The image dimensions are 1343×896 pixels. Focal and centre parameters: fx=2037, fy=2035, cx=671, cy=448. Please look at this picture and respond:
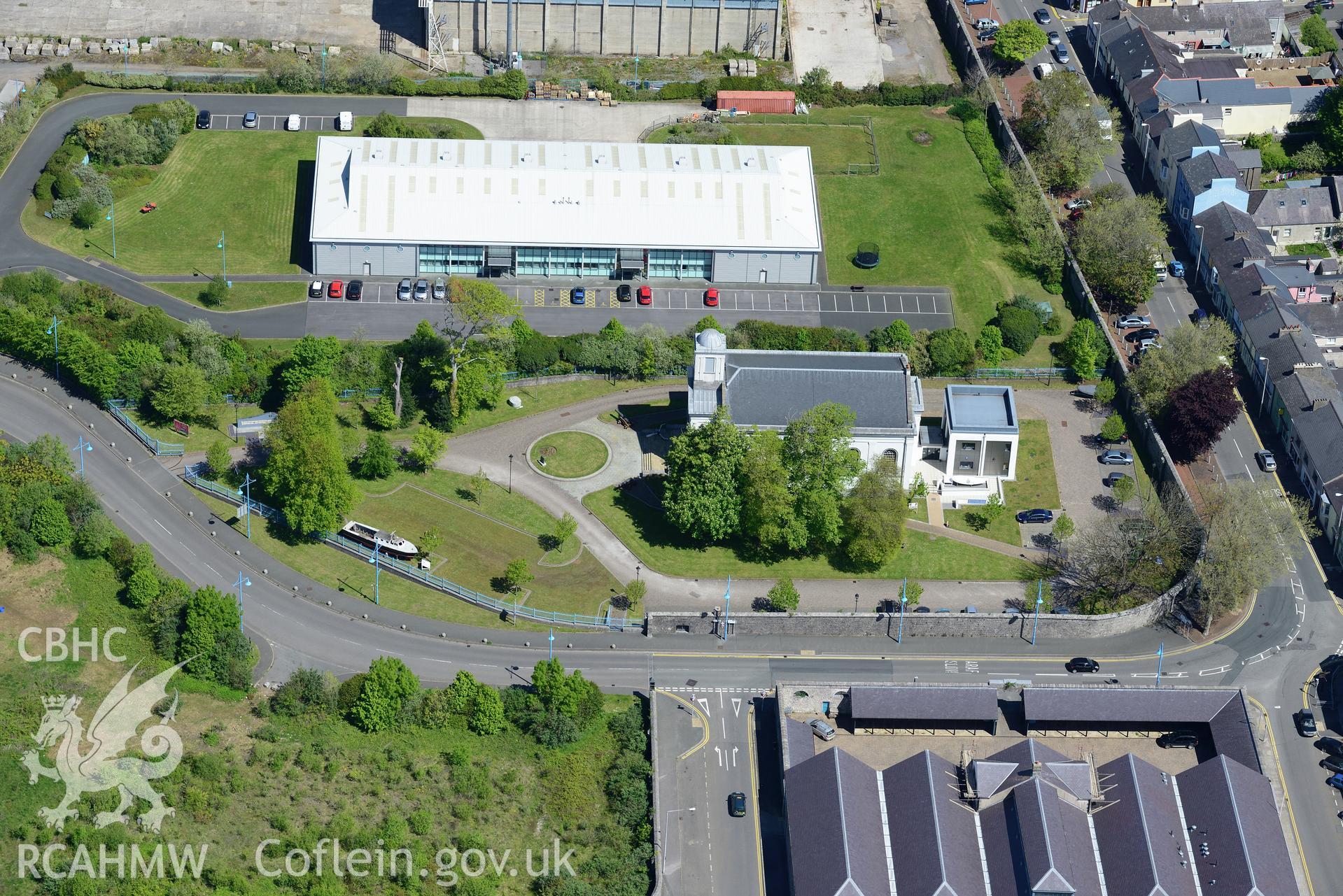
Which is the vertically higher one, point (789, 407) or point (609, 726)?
point (789, 407)

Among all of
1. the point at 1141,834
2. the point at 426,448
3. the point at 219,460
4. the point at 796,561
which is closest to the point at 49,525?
the point at 219,460

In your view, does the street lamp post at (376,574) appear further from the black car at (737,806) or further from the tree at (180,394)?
the black car at (737,806)

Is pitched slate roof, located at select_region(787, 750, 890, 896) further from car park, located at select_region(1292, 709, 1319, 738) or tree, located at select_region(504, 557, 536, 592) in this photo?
car park, located at select_region(1292, 709, 1319, 738)

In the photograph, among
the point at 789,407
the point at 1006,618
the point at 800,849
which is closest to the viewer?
the point at 800,849

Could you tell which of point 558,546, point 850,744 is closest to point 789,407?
point 558,546

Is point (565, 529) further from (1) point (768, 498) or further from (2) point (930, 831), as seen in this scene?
(2) point (930, 831)

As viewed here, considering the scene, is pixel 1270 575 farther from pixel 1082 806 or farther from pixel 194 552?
pixel 194 552

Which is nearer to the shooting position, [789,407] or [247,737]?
[247,737]
